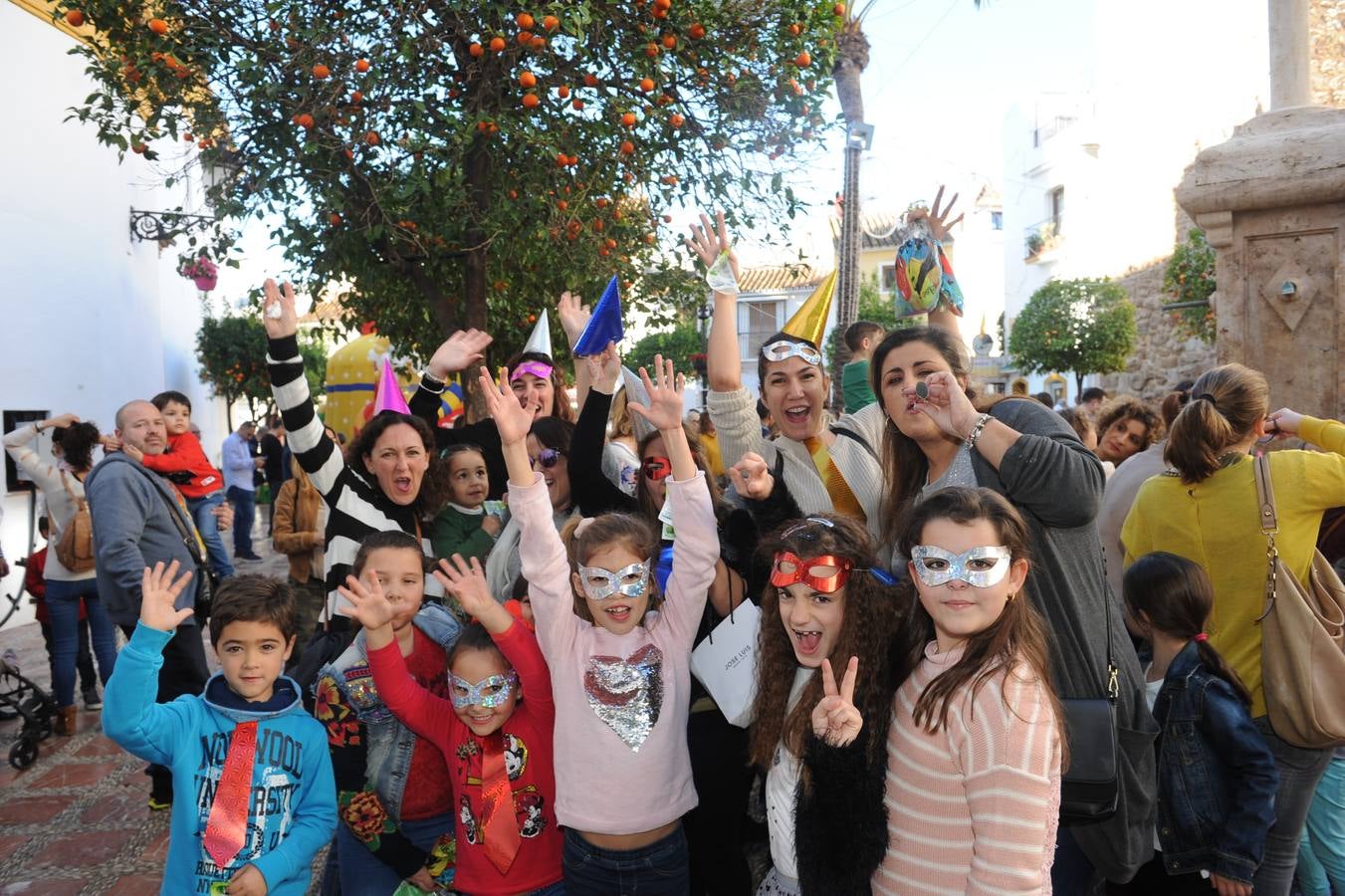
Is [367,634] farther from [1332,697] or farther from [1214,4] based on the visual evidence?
[1214,4]

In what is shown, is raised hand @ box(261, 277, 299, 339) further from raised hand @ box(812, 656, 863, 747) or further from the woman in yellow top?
the woman in yellow top

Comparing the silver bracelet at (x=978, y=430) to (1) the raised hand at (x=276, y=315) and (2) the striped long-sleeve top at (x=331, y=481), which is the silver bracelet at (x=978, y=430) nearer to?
(2) the striped long-sleeve top at (x=331, y=481)

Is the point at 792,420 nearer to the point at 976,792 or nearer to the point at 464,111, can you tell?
the point at 976,792

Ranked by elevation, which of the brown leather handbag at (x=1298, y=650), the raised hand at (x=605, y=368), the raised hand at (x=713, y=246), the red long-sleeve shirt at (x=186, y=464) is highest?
the raised hand at (x=713, y=246)

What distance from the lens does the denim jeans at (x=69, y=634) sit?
230 inches

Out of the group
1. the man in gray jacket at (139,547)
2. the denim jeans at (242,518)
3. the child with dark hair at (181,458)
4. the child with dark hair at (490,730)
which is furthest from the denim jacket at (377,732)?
the denim jeans at (242,518)

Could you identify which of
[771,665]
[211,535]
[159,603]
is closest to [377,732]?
[159,603]

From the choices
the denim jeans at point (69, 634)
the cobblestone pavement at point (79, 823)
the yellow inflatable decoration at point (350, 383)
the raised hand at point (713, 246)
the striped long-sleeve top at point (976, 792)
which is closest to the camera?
the striped long-sleeve top at point (976, 792)

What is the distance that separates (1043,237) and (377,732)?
1214 inches

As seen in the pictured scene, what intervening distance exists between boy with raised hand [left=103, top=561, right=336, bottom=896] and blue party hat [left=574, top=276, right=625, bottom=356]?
4.80 feet

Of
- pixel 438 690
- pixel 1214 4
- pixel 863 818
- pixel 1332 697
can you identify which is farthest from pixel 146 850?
pixel 1214 4

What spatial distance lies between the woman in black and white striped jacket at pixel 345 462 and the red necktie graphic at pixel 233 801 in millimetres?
735

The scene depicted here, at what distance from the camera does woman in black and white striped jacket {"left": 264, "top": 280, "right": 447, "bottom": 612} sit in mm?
3359

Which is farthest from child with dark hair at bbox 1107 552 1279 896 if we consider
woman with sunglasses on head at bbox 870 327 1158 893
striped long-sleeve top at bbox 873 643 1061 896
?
striped long-sleeve top at bbox 873 643 1061 896
